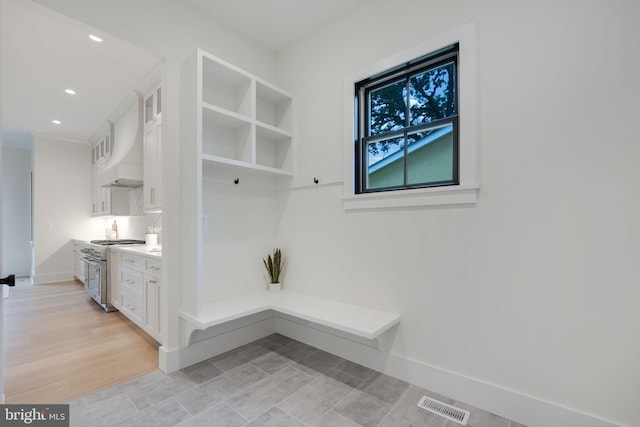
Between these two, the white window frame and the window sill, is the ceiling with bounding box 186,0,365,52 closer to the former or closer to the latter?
the white window frame

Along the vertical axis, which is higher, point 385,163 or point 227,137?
point 227,137

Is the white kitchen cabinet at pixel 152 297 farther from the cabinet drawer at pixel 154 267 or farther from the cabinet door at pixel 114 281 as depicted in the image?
the cabinet door at pixel 114 281

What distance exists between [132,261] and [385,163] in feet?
9.25

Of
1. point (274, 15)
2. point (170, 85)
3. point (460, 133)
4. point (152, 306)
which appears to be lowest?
point (152, 306)

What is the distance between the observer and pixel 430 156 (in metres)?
2.12

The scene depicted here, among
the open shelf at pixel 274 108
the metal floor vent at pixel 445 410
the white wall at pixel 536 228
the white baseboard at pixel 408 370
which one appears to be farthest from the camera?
the open shelf at pixel 274 108

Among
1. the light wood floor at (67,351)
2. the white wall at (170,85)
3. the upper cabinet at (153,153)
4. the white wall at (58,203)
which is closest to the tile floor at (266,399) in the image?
the light wood floor at (67,351)

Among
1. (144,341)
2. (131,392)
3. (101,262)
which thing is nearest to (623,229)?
(131,392)

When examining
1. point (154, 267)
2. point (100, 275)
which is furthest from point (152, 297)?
point (100, 275)

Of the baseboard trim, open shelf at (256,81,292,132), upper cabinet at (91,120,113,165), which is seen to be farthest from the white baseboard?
the baseboard trim

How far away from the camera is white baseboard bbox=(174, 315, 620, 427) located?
63.0 inches

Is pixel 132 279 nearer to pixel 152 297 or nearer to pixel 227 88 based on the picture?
pixel 152 297

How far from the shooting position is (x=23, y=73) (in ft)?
10.9

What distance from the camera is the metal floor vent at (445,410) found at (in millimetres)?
1706
